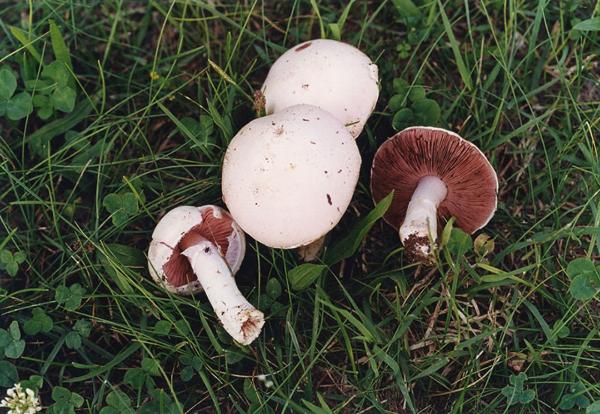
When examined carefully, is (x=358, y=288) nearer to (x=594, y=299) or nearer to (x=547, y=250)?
(x=547, y=250)

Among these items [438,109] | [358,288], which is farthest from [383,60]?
[358,288]

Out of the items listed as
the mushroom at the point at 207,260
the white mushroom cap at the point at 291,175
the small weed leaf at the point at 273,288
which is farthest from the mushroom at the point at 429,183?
the mushroom at the point at 207,260

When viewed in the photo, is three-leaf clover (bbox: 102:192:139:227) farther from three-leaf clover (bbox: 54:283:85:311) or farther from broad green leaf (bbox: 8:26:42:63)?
broad green leaf (bbox: 8:26:42:63)

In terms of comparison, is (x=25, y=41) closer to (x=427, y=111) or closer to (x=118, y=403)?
(x=118, y=403)

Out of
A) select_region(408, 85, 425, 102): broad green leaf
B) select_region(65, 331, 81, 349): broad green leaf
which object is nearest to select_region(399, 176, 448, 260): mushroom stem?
select_region(408, 85, 425, 102): broad green leaf

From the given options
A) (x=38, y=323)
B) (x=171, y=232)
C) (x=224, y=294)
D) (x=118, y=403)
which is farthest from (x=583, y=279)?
(x=38, y=323)
